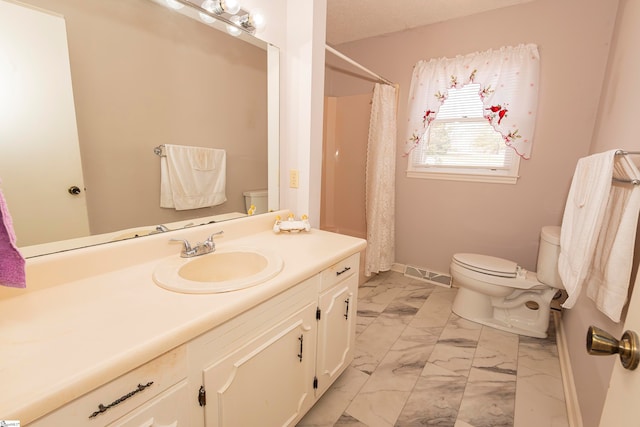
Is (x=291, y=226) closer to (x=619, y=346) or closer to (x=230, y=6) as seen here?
(x=230, y=6)

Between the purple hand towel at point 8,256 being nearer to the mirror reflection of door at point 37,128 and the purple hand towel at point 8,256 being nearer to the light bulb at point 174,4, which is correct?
the mirror reflection of door at point 37,128

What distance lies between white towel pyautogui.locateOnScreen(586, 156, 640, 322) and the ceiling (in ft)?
6.02

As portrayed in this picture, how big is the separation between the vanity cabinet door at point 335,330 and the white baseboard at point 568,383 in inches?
41.9

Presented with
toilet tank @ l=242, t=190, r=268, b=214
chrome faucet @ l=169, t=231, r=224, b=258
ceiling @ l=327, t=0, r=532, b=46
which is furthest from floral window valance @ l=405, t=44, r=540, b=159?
chrome faucet @ l=169, t=231, r=224, b=258

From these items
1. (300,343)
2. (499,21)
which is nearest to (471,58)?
(499,21)

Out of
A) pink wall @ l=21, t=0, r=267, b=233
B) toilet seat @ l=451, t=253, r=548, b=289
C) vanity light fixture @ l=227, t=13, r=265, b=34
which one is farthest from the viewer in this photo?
toilet seat @ l=451, t=253, r=548, b=289

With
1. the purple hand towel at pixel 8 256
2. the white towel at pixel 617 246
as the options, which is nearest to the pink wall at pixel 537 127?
the white towel at pixel 617 246

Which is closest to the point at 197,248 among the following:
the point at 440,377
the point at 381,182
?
the point at 440,377

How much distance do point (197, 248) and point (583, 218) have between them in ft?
5.18

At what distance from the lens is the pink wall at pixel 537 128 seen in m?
1.93

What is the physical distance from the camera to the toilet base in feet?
6.70

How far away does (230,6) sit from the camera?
1279 mm

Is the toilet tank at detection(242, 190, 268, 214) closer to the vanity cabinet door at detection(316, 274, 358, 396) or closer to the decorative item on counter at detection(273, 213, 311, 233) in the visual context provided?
the decorative item on counter at detection(273, 213, 311, 233)

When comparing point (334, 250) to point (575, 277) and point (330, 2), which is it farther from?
point (330, 2)
